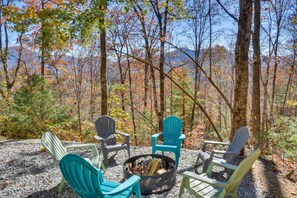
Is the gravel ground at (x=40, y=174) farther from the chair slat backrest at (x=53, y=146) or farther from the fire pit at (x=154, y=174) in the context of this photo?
the chair slat backrest at (x=53, y=146)

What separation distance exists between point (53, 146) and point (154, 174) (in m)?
1.43

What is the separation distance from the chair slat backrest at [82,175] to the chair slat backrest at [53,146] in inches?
36.1

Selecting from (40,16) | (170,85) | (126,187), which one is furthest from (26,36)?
(126,187)

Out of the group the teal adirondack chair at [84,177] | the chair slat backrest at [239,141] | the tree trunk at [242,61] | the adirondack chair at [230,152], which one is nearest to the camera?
the teal adirondack chair at [84,177]

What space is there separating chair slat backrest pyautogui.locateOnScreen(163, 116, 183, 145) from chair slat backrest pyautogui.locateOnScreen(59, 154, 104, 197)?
2313 mm

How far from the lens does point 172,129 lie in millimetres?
4148

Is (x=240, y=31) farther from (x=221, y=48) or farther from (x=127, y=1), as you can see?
(x=221, y=48)

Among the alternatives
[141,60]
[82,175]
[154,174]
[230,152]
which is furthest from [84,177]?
[141,60]

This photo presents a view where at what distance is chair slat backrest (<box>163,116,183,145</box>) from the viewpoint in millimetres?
4086

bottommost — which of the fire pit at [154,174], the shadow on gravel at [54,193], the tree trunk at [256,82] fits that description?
A: the shadow on gravel at [54,193]

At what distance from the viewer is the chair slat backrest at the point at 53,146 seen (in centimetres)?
274

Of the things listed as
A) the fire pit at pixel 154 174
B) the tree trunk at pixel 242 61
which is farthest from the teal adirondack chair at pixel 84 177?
the tree trunk at pixel 242 61

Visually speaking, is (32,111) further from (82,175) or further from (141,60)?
(82,175)

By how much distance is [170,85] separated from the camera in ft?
40.6
